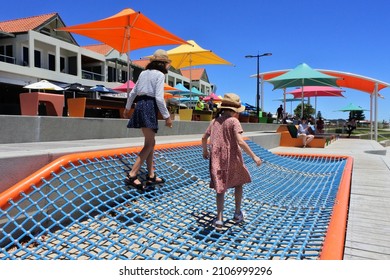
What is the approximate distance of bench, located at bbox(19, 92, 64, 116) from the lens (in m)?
6.34

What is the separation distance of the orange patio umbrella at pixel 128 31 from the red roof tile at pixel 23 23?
18.0 metres

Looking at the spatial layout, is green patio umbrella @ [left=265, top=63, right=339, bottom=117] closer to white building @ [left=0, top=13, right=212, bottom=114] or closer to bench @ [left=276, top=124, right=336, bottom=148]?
bench @ [left=276, top=124, right=336, bottom=148]

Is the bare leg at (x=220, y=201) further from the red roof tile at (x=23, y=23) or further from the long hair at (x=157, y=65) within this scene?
the red roof tile at (x=23, y=23)

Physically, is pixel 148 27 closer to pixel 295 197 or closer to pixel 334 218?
pixel 295 197

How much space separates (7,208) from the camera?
2.75 meters

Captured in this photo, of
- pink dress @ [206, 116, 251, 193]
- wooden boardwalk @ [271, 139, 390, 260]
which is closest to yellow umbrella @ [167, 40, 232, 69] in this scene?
wooden boardwalk @ [271, 139, 390, 260]

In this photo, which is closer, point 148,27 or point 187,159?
point 187,159

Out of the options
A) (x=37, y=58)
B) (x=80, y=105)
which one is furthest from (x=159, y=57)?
(x=37, y=58)

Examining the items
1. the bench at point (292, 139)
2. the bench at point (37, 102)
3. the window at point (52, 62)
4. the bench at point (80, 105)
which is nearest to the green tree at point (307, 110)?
the bench at point (292, 139)

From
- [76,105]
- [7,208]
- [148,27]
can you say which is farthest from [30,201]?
[148,27]

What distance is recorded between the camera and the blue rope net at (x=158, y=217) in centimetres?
270

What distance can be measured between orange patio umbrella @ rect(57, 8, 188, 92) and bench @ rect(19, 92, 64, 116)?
2.20 meters
